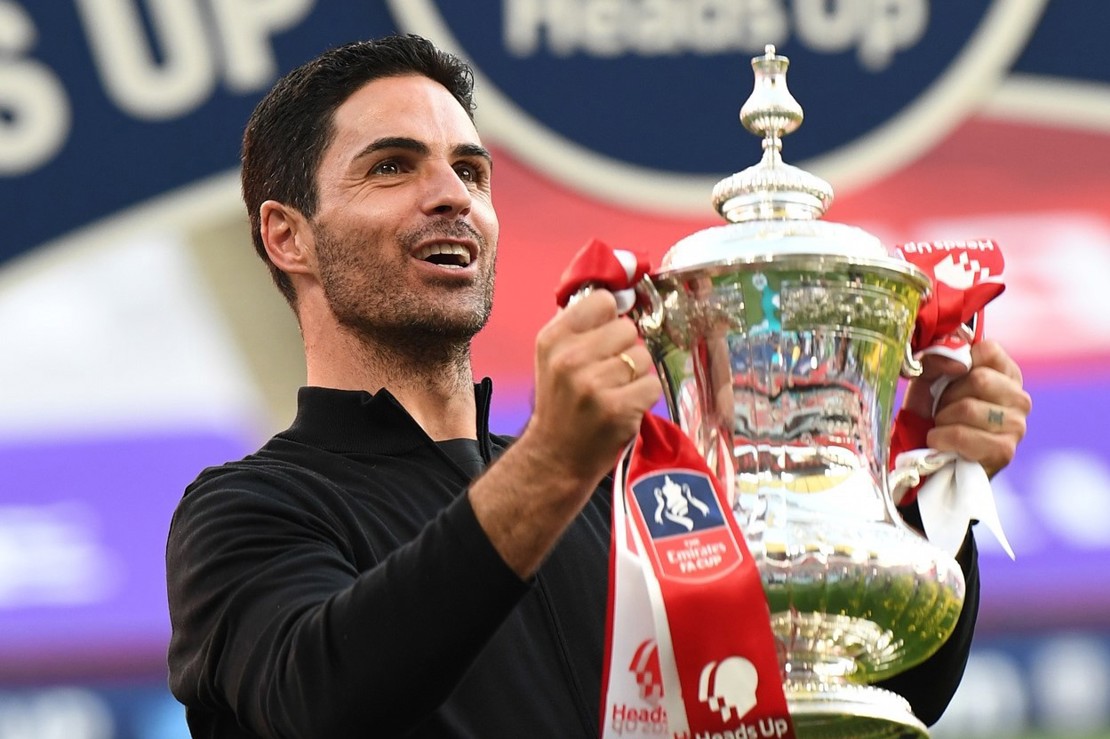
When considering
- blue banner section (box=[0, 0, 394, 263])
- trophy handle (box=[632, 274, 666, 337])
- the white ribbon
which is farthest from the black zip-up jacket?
blue banner section (box=[0, 0, 394, 263])

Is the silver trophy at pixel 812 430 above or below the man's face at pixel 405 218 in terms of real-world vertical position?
below

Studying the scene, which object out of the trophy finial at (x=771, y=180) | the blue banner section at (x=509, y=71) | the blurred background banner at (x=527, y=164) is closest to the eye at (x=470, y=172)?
the trophy finial at (x=771, y=180)

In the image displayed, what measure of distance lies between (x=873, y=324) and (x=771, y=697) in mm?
330

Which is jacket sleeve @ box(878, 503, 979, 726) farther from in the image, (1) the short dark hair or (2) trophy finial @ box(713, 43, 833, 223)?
(1) the short dark hair

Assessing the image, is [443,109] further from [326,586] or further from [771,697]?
[771,697]

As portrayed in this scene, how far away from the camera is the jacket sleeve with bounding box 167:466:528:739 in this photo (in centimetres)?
146

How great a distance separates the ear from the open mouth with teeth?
0.63 feet

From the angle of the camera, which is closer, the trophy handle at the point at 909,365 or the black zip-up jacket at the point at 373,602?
the black zip-up jacket at the point at 373,602

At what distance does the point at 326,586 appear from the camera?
1619mm

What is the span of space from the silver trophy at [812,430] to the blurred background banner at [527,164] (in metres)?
2.36

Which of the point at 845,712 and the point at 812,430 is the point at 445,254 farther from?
the point at 845,712

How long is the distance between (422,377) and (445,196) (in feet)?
0.64

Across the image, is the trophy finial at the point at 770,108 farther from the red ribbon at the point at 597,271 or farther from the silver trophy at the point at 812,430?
the red ribbon at the point at 597,271

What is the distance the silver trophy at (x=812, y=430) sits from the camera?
154cm
